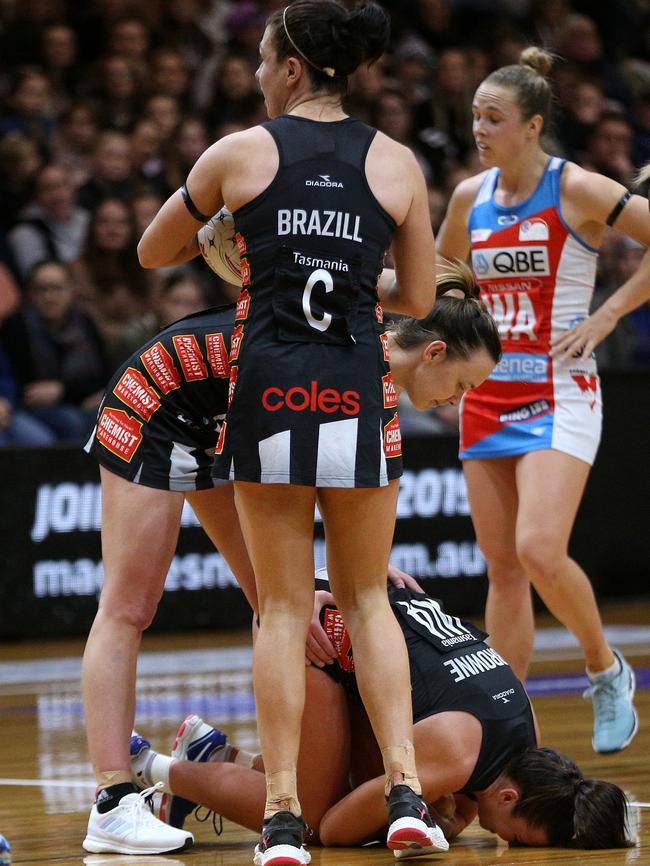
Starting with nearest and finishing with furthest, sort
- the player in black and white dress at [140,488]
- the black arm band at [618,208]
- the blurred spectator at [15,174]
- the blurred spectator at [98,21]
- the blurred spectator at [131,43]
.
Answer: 1. the player in black and white dress at [140,488]
2. the black arm band at [618,208]
3. the blurred spectator at [15,174]
4. the blurred spectator at [131,43]
5. the blurred spectator at [98,21]

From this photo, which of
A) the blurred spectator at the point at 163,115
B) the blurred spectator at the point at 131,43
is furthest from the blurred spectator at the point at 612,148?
the blurred spectator at the point at 131,43

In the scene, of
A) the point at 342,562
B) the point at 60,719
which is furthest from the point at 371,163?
the point at 60,719

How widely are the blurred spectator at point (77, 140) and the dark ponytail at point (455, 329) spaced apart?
5417mm

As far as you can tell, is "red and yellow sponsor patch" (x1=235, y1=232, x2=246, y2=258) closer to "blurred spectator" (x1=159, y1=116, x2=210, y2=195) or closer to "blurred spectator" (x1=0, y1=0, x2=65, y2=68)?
"blurred spectator" (x1=159, y1=116, x2=210, y2=195)

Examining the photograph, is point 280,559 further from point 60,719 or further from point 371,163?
point 60,719

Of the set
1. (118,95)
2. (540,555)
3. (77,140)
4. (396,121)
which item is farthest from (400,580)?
(396,121)

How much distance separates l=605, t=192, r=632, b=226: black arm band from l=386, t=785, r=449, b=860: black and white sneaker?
237 cm

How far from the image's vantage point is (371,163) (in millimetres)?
3166

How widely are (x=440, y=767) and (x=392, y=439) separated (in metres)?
0.75

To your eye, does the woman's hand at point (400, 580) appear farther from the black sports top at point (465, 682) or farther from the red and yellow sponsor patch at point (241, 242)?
the red and yellow sponsor patch at point (241, 242)

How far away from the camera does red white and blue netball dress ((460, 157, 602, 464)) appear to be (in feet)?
15.8

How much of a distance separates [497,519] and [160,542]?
169 centimetres

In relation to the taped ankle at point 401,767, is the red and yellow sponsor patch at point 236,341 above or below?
above

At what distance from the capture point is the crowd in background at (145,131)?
303 inches
